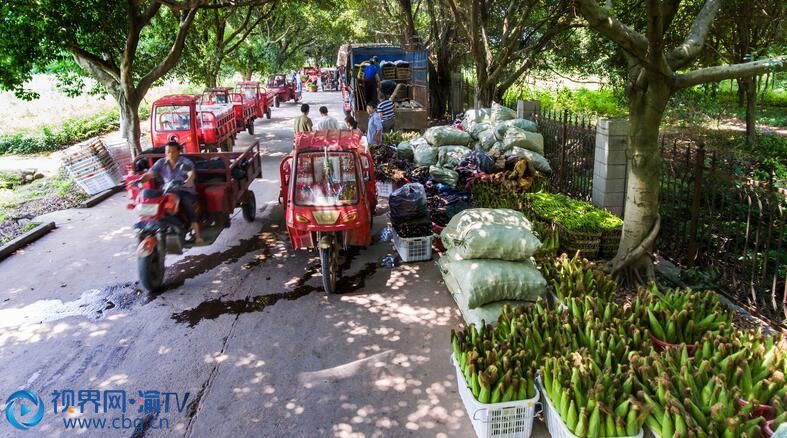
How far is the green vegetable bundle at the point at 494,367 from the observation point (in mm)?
3844

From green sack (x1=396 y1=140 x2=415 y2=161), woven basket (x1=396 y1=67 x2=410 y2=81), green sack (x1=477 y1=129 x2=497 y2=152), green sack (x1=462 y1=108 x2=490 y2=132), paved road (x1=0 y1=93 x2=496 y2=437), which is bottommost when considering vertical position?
paved road (x1=0 y1=93 x2=496 y2=437)

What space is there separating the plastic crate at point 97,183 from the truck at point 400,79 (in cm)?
741

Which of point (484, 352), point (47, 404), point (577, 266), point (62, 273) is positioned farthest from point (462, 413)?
point (62, 273)

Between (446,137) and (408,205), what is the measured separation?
13.0ft

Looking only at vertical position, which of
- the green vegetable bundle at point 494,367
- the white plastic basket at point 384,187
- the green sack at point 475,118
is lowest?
the green vegetable bundle at point 494,367

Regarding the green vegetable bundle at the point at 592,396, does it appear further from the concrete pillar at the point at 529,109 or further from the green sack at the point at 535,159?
the concrete pillar at the point at 529,109

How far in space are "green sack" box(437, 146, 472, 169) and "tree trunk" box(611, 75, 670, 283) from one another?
4213mm

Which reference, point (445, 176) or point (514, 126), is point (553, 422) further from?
point (514, 126)

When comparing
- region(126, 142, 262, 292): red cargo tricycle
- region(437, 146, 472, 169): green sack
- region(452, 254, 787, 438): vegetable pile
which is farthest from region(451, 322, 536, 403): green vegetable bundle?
region(437, 146, 472, 169): green sack

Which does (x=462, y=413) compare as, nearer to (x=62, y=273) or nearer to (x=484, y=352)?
(x=484, y=352)

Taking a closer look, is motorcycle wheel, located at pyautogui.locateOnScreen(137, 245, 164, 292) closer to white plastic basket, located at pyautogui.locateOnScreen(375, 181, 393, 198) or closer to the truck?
white plastic basket, located at pyautogui.locateOnScreen(375, 181, 393, 198)

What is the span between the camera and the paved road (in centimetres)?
443

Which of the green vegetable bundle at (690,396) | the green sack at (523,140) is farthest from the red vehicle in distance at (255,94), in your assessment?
the green vegetable bundle at (690,396)

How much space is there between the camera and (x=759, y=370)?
3.67m
